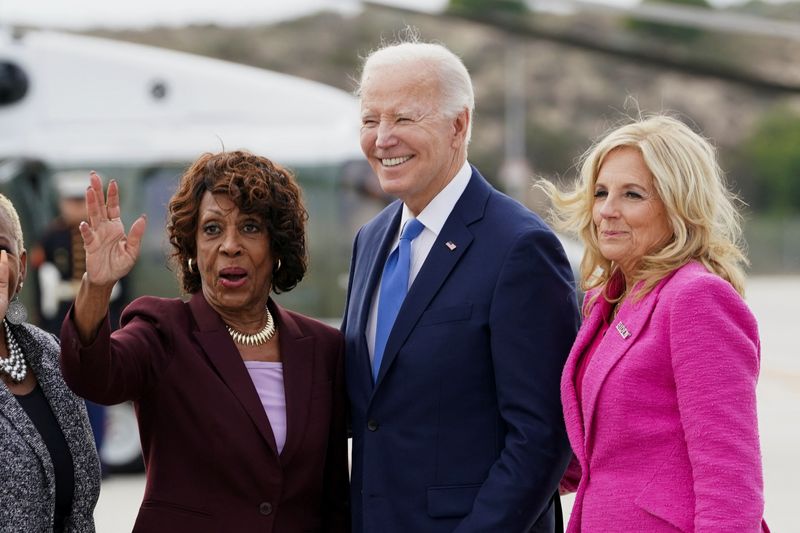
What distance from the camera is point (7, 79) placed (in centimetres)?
900

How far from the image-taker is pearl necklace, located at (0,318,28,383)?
9.95 ft

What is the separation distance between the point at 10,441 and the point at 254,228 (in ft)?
2.93

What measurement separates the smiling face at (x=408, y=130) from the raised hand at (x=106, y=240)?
0.76 meters

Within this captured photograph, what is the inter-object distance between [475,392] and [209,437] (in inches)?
28.0

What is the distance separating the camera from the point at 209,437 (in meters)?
3.25

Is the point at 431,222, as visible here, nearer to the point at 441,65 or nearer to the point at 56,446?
the point at 441,65

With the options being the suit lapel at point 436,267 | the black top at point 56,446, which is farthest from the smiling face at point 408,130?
the black top at point 56,446

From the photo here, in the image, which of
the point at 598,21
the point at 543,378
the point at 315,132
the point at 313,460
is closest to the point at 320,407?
the point at 313,460

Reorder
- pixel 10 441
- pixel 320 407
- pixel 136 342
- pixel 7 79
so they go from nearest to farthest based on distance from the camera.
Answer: pixel 10 441 < pixel 136 342 < pixel 320 407 < pixel 7 79

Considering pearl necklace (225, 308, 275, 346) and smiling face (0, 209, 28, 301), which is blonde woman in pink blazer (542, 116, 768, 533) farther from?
smiling face (0, 209, 28, 301)

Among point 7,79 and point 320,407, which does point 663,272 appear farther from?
point 7,79

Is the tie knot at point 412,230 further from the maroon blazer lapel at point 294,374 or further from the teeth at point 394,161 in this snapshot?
the maroon blazer lapel at point 294,374

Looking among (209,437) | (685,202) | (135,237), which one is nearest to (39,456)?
(209,437)

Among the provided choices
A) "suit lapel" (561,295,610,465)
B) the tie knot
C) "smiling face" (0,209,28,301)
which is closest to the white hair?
the tie knot
